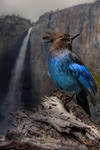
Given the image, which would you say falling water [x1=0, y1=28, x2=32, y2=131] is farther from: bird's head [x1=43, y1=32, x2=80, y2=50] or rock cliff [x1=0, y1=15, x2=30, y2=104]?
bird's head [x1=43, y1=32, x2=80, y2=50]

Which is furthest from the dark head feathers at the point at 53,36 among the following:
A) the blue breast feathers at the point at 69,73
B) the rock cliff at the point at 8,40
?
the rock cliff at the point at 8,40

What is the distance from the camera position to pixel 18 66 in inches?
396

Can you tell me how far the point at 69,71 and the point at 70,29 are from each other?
314 inches

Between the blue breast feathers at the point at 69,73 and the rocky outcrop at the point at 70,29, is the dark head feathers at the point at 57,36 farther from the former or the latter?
the rocky outcrop at the point at 70,29

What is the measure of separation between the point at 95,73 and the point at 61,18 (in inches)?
132

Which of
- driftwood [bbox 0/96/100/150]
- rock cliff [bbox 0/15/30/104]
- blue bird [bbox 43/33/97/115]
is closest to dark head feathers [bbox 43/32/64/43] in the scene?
blue bird [bbox 43/33/97/115]

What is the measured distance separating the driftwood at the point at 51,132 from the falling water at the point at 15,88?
273 inches

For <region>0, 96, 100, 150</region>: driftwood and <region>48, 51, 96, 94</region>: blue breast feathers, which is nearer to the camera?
<region>0, 96, 100, 150</region>: driftwood

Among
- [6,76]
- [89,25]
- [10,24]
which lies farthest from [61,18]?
[6,76]

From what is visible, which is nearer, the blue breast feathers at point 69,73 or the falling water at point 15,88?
the blue breast feathers at point 69,73

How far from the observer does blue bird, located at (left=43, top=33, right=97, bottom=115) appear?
1.98 meters

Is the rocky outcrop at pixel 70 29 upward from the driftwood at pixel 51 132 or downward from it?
upward

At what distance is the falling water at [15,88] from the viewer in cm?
888

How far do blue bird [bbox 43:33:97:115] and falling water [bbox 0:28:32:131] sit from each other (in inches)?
265
